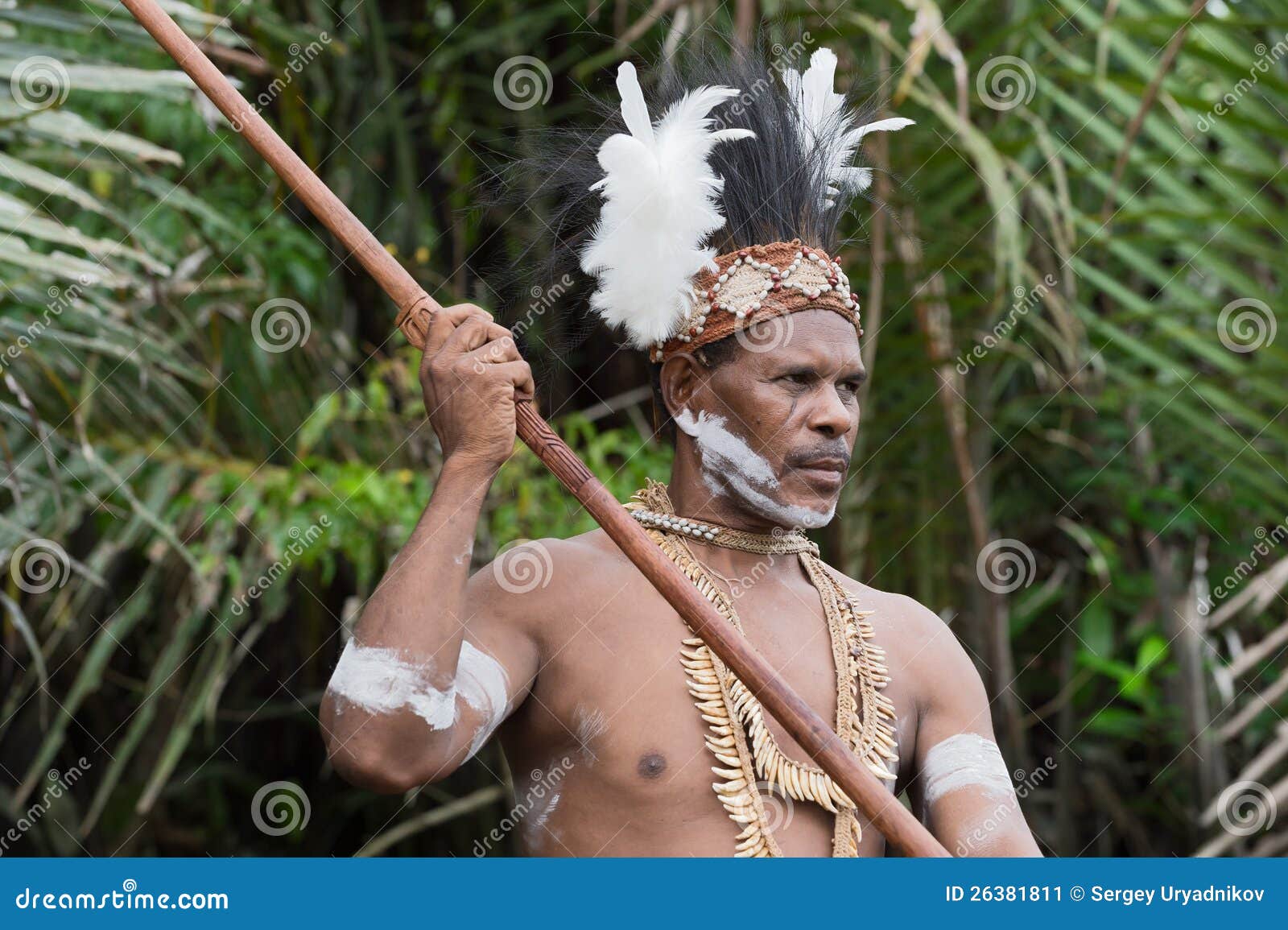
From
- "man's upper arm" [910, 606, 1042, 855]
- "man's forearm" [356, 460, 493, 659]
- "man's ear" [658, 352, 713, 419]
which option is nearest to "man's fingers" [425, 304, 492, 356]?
"man's forearm" [356, 460, 493, 659]

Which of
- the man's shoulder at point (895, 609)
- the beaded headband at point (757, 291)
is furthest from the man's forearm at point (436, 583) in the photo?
the man's shoulder at point (895, 609)

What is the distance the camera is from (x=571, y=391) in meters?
5.46

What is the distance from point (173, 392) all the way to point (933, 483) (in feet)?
7.17

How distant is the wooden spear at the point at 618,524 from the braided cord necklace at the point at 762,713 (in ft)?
0.43

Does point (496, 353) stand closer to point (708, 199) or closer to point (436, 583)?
point (436, 583)

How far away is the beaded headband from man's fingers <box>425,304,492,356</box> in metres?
0.45

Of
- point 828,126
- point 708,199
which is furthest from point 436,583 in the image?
point 828,126

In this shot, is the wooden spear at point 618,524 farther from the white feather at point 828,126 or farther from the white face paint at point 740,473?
the white feather at point 828,126

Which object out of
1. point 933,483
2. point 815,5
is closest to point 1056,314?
point 933,483

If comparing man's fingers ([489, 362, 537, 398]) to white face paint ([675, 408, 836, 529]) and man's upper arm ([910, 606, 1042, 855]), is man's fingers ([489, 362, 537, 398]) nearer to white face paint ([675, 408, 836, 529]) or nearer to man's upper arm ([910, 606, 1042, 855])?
white face paint ([675, 408, 836, 529])

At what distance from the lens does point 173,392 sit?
421 centimetres

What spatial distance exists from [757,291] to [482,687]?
0.79 m

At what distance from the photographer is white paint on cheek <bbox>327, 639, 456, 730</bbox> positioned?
2.14 meters

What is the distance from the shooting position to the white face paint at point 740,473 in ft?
8.32
